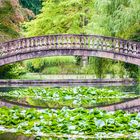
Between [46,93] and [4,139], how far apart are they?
43.5 feet

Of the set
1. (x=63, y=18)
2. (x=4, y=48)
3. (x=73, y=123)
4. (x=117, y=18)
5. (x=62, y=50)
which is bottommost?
(x=73, y=123)

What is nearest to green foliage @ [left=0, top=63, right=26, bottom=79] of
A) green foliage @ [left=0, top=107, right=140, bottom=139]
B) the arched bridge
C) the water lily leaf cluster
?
the arched bridge

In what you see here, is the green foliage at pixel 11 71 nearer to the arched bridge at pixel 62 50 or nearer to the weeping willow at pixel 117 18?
the arched bridge at pixel 62 50

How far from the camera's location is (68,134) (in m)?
12.5

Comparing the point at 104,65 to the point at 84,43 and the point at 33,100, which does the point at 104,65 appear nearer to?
the point at 84,43

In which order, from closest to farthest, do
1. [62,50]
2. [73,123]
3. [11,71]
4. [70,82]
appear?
[73,123], [62,50], [70,82], [11,71]

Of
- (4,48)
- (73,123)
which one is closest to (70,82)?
(4,48)

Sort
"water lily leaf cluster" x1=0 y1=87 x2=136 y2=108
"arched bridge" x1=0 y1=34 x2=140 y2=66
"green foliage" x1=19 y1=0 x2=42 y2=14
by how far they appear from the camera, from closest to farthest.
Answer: "water lily leaf cluster" x1=0 y1=87 x2=136 y2=108, "arched bridge" x1=0 y1=34 x2=140 y2=66, "green foliage" x1=19 y1=0 x2=42 y2=14

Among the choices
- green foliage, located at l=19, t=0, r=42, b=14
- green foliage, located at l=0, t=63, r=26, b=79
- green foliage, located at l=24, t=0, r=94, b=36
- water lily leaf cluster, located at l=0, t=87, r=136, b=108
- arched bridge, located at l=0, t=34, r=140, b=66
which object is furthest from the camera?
green foliage, located at l=19, t=0, r=42, b=14

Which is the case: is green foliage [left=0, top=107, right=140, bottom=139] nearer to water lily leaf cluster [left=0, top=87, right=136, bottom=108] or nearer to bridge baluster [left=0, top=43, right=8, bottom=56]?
water lily leaf cluster [left=0, top=87, right=136, bottom=108]

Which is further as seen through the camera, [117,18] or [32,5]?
[32,5]

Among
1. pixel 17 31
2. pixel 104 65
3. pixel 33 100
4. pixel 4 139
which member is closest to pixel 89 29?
pixel 104 65

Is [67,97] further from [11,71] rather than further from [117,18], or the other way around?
[11,71]

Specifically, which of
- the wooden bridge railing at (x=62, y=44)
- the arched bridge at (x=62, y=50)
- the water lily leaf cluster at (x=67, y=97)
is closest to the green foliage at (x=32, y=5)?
the wooden bridge railing at (x=62, y=44)
